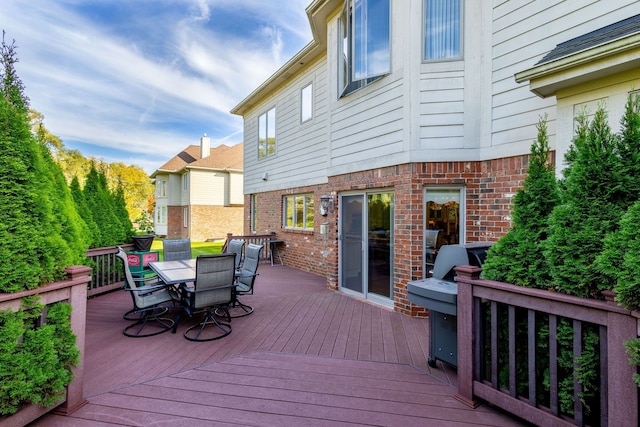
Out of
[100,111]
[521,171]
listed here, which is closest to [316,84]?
[521,171]

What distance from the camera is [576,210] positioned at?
6.86ft

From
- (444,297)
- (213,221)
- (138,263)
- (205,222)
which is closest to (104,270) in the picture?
(138,263)

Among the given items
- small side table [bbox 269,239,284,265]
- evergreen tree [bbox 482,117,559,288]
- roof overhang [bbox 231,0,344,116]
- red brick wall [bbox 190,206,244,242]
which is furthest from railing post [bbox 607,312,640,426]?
red brick wall [bbox 190,206,244,242]

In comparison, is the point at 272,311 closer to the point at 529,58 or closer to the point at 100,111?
the point at 529,58

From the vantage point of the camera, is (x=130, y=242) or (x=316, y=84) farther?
(x=316, y=84)

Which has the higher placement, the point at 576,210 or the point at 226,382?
the point at 576,210

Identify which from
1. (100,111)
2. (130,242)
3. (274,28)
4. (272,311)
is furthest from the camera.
Result: (100,111)

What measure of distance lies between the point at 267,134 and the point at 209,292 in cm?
830

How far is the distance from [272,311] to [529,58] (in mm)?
5710

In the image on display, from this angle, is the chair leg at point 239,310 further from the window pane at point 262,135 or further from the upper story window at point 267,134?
the window pane at point 262,135

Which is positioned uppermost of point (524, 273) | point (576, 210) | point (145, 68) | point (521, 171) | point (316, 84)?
point (145, 68)

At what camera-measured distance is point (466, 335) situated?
2652mm

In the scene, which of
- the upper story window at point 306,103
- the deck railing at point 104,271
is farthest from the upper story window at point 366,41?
the deck railing at point 104,271

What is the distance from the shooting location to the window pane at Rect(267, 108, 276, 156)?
35.8 ft
